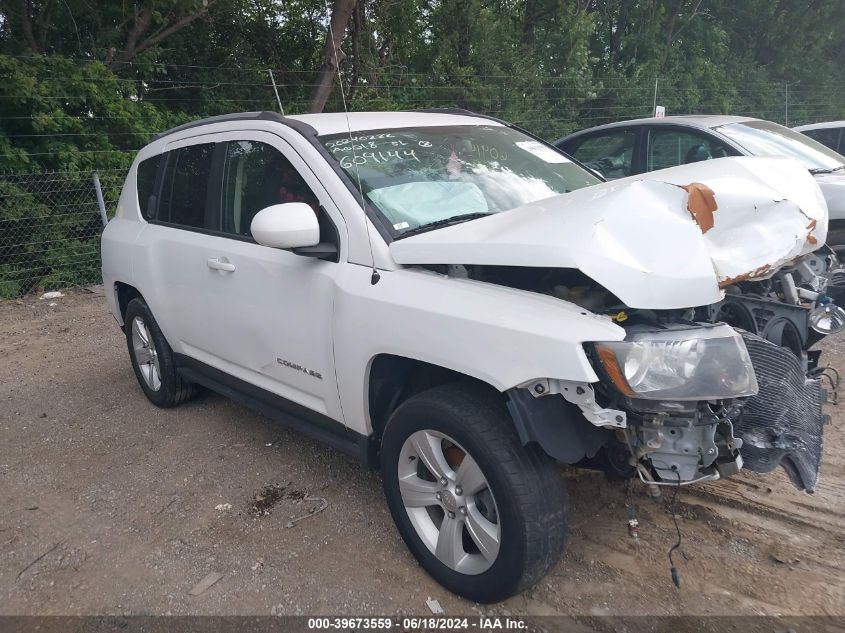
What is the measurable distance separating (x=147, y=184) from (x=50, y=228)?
540 centimetres

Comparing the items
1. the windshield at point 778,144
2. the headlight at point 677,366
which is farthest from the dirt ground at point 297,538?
the windshield at point 778,144

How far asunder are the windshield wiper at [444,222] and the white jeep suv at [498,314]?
13mm

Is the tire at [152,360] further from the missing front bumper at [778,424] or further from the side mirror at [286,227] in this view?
the missing front bumper at [778,424]

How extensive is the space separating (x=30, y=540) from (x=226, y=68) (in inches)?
395

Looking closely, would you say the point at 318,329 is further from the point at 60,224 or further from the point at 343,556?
the point at 60,224

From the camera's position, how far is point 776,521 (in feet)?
10.1

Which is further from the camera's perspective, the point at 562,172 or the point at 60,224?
the point at 60,224

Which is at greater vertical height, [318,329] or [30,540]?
[318,329]

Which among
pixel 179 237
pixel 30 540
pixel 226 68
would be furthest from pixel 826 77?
pixel 30 540

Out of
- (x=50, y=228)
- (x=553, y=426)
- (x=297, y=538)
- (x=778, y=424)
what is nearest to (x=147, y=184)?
(x=297, y=538)

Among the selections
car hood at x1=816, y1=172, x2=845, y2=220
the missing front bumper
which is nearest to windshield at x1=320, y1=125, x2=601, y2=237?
the missing front bumper

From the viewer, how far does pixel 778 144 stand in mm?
6715

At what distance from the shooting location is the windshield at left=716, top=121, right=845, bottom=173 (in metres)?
6.50

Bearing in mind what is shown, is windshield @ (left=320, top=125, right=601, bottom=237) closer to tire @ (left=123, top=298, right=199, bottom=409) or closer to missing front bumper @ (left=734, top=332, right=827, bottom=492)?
missing front bumper @ (left=734, top=332, right=827, bottom=492)
